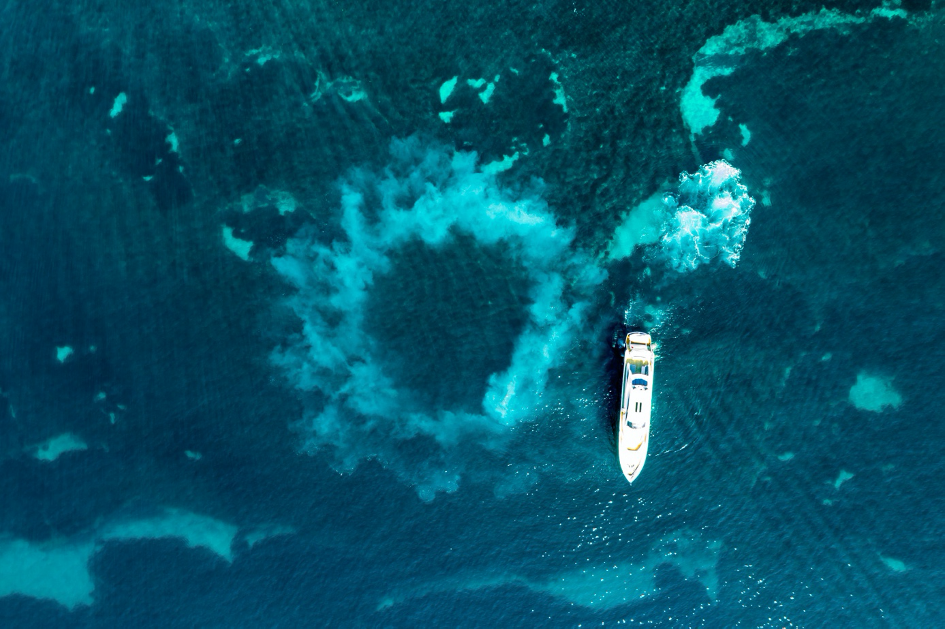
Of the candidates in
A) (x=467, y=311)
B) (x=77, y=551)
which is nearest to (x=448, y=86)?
(x=467, y=311)

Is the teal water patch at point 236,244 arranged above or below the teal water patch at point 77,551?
above

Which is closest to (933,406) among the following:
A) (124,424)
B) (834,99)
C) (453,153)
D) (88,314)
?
(834,99)

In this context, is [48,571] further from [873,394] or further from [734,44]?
[734,44]

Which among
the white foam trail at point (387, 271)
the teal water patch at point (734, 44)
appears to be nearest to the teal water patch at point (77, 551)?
the white foam trail at point (387, 271)

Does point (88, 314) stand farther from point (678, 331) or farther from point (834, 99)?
point (834, 99)

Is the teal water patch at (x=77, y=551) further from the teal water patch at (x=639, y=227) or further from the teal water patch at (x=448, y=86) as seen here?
the teal water patch at (x=448, y=86)

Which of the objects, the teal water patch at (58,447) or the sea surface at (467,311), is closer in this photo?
the sea surface at (467,311)

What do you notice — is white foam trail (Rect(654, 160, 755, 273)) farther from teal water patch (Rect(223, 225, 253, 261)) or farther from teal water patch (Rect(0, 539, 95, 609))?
teal water patch (Rect(0, 539, 95, 609))
